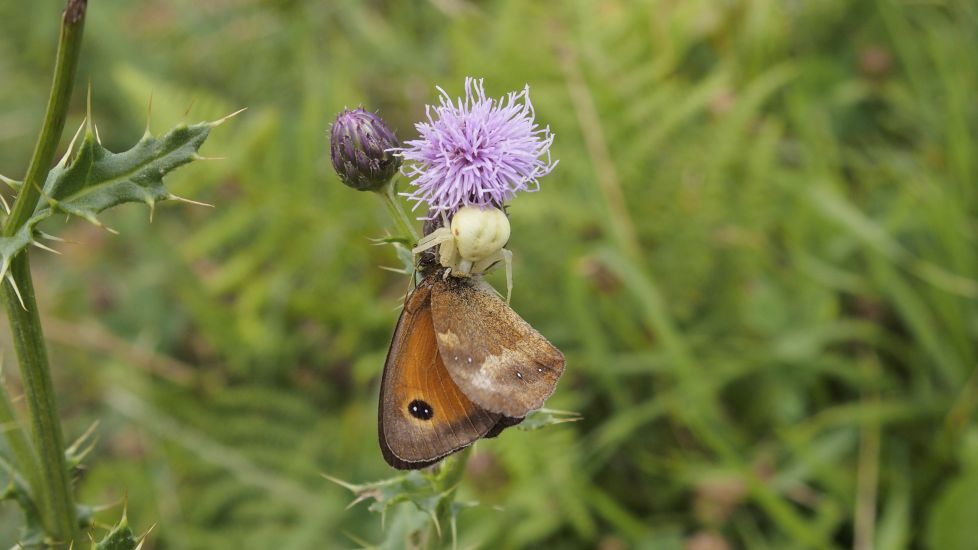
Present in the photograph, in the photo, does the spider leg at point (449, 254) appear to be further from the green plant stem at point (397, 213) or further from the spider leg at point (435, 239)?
the green plant stem at point (397, 213)

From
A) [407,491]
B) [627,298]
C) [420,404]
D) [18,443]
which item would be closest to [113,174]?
[18,443]

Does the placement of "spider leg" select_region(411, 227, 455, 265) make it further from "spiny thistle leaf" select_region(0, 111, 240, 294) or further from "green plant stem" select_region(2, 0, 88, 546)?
"green plant stem" select_region(2, 0, 88, 546)

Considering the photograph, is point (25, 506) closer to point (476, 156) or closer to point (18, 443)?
point (18, 443)

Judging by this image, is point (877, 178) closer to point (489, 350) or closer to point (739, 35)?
point (739, 35)

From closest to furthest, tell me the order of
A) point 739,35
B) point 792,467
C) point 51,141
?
1. point 51,141
2. point 792,467
3. point 739,35

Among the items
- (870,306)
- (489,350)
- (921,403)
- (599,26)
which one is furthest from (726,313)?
(489,350)

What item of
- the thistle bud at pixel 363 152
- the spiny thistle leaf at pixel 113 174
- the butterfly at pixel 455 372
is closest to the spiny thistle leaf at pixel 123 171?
the spiny thistle leaf at pixel 113 174
